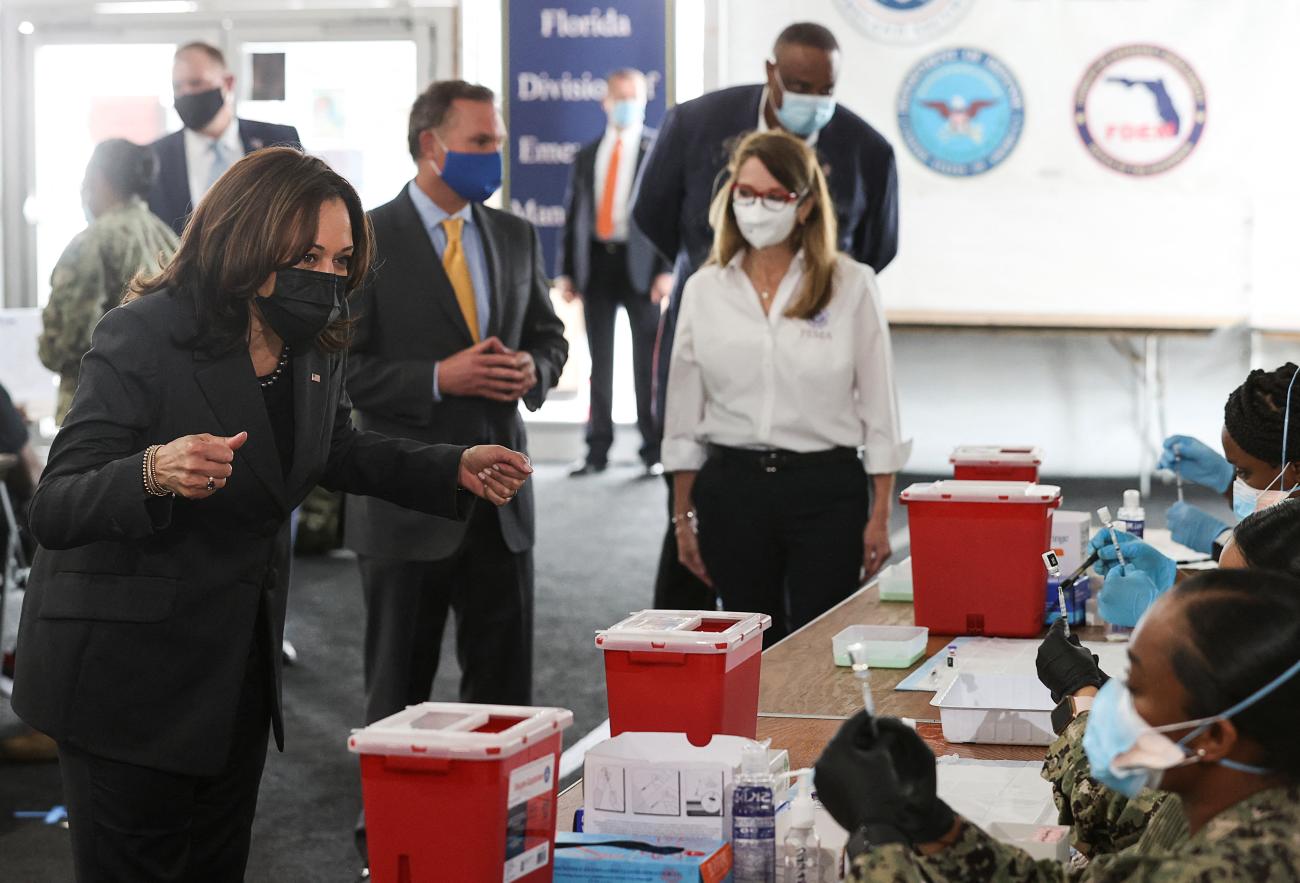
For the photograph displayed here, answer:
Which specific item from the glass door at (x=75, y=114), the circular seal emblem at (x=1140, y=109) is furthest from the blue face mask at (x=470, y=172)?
the glass door at (x=75, y=114)

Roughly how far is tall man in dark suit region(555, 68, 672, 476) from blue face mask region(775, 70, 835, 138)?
4086 mm

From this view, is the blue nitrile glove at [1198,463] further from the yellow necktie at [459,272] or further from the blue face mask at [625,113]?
the blue face mask at [625,113]

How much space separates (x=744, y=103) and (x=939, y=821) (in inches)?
118

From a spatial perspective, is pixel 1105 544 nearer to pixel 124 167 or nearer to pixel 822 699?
pixel 822 699

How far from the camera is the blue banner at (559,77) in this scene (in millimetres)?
8797

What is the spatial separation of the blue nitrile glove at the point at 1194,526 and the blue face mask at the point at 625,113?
5.59 metres

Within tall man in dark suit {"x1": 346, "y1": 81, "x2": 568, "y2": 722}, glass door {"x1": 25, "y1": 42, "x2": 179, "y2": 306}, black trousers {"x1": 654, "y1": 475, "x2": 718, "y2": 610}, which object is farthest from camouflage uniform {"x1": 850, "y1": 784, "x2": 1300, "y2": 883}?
glass door {"x1": 25, "y1": 42, "x2": 179, "y2": 306}

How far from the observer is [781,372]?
3355 millimetres

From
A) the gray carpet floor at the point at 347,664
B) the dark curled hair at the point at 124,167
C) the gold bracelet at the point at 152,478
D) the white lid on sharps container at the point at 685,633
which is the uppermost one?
the dark curled hair at the point at 124,167

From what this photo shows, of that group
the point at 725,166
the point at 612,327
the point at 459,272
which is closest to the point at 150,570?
the point at 459,272

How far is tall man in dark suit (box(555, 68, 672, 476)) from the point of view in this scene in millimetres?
8383

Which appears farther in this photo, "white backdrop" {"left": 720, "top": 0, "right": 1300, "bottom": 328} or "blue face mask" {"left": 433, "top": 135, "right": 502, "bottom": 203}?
"white backdrop" {"left": 720, "top": 0, "right": 1300, "bottom": 328}

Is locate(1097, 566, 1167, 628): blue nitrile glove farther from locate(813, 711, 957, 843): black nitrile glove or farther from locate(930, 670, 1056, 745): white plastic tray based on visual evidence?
locate(813, 711, 957, 843): black nitrile glove

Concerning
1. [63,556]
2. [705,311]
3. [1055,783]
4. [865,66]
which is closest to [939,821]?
[1055,783]
